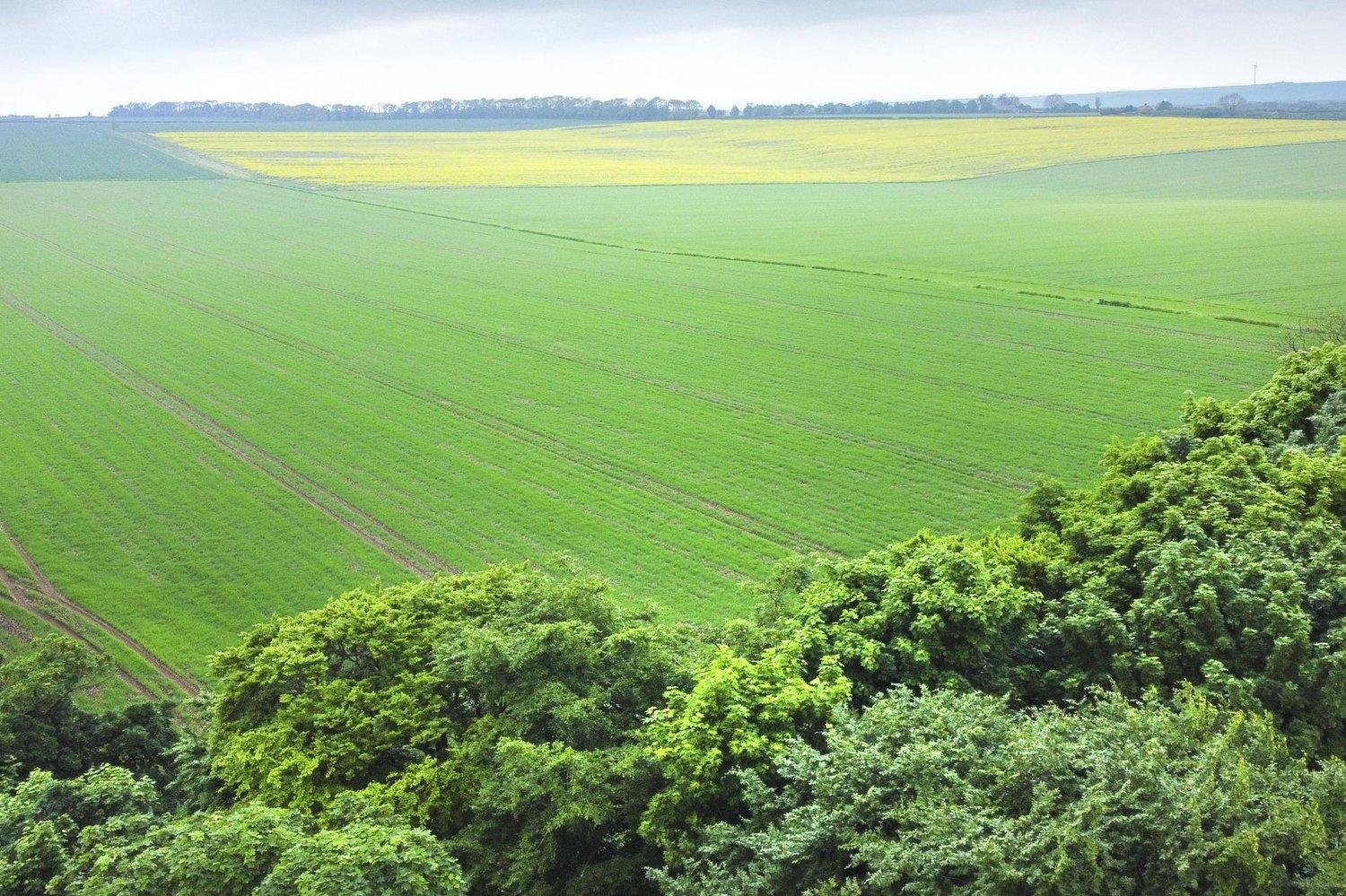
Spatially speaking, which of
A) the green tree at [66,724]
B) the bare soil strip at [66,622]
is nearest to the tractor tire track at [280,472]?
the bare soil strip at [66,622]

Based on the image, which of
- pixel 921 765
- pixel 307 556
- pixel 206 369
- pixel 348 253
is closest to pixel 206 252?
Result: pixel 348 253

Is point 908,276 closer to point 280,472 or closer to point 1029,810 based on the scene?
point 280,472

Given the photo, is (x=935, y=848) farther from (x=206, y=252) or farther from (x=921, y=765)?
(x=206, y=252)

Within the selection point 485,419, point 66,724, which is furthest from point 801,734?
point 485,419

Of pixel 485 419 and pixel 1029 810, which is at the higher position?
pixel 1029 810

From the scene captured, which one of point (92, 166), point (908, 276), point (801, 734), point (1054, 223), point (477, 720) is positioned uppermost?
point (92, 166)

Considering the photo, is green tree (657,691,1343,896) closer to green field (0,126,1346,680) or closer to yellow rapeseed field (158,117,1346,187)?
green field (0,126,1346,680)

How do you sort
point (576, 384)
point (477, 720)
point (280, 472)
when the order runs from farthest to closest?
point (576, 384) → point (280, 472) → point (477, 720)

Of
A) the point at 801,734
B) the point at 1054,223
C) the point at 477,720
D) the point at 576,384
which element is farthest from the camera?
the point at 1054,223
